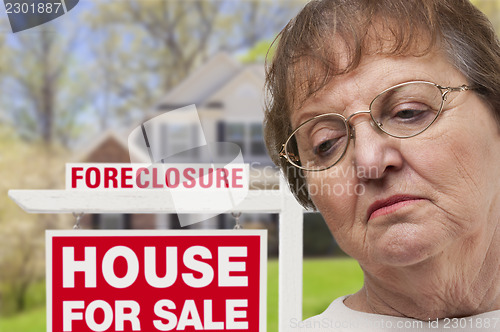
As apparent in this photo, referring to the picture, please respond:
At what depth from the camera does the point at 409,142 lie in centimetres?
89

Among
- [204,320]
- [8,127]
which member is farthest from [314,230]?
[204,320]

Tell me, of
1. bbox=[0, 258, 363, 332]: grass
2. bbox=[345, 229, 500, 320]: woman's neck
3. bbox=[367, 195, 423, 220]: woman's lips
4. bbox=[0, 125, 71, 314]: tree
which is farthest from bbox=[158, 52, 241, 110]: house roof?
bbox=[367, 195, 423, 220]: woman's lips

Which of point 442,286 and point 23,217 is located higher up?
point 23,217

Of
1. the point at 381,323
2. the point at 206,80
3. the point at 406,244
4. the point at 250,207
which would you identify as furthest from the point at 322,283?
the point at 406,244

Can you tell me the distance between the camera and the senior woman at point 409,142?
0.89 meters

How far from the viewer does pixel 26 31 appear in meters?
1.80

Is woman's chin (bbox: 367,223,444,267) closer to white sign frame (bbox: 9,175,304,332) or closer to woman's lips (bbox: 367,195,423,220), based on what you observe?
woman's lips (bbox: 367,195,423,220)

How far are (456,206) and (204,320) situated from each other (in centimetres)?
84

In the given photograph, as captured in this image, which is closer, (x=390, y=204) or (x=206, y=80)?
(x=390, y=204)

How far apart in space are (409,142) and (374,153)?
6 centimetres

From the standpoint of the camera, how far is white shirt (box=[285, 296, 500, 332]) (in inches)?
41.7

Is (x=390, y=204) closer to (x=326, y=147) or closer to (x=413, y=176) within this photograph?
(x=413, y=176)

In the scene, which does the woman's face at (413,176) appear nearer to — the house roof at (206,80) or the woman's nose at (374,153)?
the woman's nose at (374,153)

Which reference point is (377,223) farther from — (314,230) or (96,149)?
(314,230)
